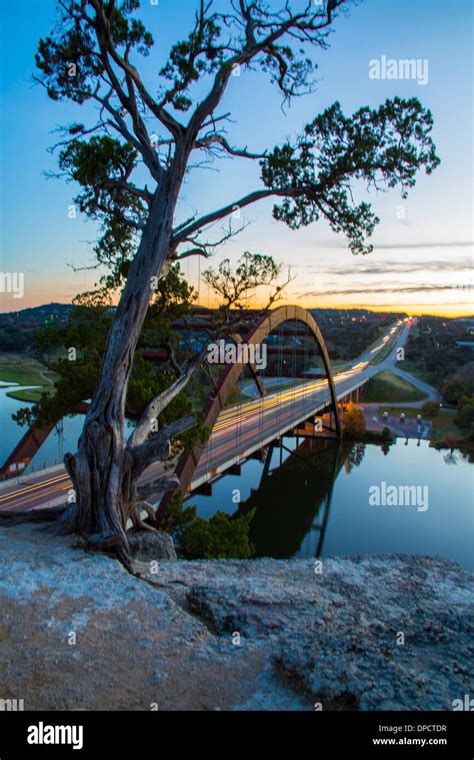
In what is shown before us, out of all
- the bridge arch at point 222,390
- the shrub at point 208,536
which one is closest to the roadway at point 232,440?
the bridge arch at point 222,390

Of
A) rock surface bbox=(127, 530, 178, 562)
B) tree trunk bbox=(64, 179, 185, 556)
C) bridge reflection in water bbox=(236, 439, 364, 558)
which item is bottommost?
bridge reflection in water bbox=(236, 439, 364, 558)

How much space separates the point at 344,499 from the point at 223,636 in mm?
25264

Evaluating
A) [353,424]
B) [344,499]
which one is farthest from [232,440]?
[353,424]

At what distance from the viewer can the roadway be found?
1808cm

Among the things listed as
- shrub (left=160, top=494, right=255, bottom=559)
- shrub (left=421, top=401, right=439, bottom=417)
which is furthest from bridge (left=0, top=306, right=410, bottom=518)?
shrub (left=421, top=401, right=439, bottom=417)

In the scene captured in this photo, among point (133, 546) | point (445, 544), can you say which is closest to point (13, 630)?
point (133, 546)

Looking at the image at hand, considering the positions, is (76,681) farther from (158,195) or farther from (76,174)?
(76,174)

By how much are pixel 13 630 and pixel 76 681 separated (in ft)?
3.70

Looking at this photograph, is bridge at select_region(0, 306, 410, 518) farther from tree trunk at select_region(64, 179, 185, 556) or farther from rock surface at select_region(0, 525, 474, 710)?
rock surface at select_region(0, 525, 474, 710)

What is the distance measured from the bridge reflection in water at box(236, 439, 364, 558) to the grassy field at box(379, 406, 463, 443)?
701 cm

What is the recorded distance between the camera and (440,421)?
4988cm

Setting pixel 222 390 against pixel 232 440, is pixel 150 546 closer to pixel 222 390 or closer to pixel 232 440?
pixel 222 390

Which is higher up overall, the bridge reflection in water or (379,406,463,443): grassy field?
(379,406,463,443): grassy field
